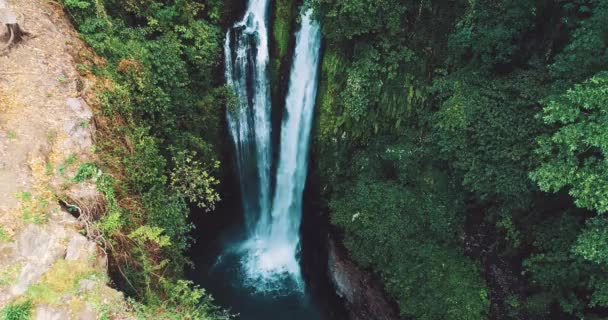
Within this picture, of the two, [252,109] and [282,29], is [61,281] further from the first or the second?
[282,29]

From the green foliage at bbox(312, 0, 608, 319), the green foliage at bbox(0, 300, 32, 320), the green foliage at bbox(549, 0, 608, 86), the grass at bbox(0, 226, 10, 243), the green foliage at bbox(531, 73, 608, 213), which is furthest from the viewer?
the green foliage at bbox(312, 0, 608, 319)

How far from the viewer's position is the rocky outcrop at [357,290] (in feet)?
37.0

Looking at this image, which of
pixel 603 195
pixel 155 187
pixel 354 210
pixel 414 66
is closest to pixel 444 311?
pixel 354 210

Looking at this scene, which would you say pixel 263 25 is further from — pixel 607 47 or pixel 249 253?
pixel 607 47

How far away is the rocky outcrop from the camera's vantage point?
11289 mm

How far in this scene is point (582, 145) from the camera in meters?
6.87

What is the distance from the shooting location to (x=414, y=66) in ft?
35.9

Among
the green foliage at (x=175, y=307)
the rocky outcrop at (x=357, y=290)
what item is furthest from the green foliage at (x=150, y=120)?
the rocky outcrop at (x=357, y=290)

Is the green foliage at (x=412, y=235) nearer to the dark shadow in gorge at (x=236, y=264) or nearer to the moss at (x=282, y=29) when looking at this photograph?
the dark shadow in gorge at (x=236, y=264)

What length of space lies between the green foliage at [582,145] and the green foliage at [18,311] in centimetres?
779

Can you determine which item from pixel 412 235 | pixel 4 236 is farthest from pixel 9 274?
pixel 412 235

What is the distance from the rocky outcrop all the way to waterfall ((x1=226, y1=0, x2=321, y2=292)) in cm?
143

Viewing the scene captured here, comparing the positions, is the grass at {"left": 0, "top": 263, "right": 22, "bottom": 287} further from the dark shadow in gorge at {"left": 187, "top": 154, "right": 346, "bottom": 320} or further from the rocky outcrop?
the rocky outcrop

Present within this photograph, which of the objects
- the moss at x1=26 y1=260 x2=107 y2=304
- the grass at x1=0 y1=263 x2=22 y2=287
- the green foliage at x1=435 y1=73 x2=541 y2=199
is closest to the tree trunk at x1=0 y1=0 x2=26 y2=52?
the grass at x1=0 y1=263 x2=22 y2=287
